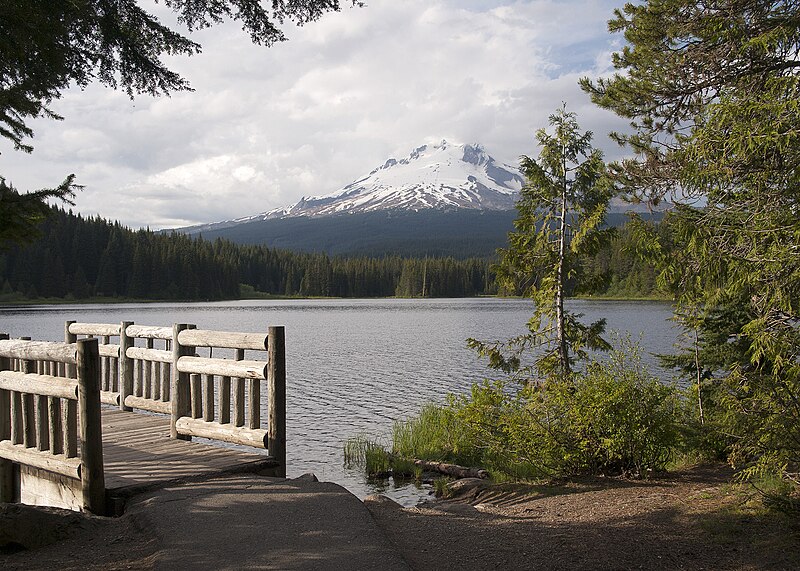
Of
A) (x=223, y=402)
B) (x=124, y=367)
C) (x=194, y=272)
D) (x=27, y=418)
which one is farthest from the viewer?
(x=194, y=272)

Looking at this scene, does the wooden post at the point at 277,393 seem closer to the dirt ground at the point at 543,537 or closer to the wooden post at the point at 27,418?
the dirt ground at the point at 543,537

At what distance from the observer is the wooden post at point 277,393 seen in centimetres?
794

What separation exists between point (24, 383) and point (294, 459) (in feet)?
27.8

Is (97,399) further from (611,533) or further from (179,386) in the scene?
(611,533)

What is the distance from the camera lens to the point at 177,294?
119000mm

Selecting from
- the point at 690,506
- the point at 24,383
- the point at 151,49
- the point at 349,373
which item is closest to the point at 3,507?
the point at 24,383

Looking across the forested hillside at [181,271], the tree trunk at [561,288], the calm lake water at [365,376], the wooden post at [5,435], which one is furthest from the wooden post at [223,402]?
the forested hillside at [181,271]

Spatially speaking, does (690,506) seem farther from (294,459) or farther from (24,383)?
(294,459)

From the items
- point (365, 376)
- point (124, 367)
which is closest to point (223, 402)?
point (124, 367)

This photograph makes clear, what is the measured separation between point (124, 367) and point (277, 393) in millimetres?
4252

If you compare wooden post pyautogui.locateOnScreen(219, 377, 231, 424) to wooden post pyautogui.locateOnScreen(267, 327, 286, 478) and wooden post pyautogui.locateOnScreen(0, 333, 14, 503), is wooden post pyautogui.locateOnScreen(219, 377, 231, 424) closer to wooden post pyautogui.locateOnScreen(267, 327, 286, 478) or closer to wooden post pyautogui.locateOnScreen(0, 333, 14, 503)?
wooden post pyautogui.locateOnScreen(267, 327, 286, 478)

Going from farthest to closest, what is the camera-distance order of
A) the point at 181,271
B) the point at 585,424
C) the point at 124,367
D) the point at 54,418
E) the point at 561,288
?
1. the point at 181,271
2. the point at 561,288
3. the point at 124,367
4. the point at 585,424
5. the point at 54,418

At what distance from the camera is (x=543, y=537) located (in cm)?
650

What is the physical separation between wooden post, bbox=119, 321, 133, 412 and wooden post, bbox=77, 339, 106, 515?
4.24m
